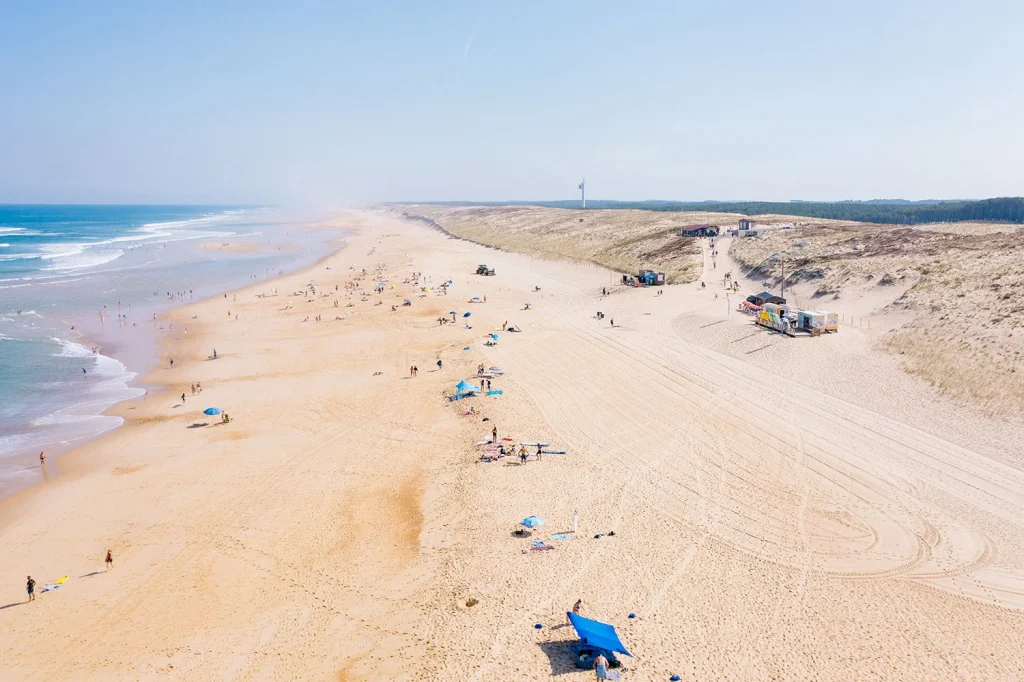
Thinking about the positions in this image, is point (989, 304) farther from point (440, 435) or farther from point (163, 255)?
point (163, 255)

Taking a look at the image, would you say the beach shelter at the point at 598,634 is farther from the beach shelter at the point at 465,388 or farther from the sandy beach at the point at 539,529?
the beach shelter at the point at 465,388

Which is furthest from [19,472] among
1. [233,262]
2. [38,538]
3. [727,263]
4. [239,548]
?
[233,262]

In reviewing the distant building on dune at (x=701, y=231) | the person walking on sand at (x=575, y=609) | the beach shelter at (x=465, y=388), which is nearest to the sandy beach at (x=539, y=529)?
the person walking on sand at (x=575, y=609)

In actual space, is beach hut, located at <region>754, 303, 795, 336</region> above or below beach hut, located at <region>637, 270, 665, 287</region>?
below

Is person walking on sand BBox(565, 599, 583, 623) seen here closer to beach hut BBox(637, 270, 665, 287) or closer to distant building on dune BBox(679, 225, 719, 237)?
beach hut BBox(637, 270, 665, 287)

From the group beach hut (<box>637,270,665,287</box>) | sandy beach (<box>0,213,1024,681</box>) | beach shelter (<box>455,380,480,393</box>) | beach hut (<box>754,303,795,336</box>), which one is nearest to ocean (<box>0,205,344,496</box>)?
sandy beach (<box>0,213,1024,681</box>)
